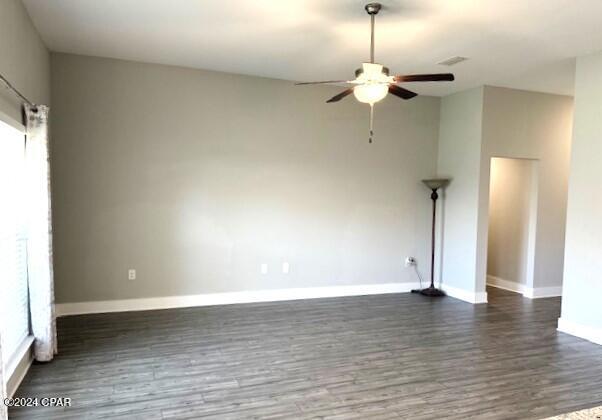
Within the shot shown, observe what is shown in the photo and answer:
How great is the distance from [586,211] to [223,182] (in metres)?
4.17

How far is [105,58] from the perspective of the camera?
4949mm

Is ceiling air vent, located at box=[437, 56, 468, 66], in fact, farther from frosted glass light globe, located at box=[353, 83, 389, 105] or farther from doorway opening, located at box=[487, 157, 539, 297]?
doorway opening, located at box=[487, 157, 539, 297]

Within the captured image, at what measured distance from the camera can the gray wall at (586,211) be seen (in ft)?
14.2

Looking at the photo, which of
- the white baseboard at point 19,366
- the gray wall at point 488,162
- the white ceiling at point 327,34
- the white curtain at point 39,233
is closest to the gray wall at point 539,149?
the gray wall at point 488,162

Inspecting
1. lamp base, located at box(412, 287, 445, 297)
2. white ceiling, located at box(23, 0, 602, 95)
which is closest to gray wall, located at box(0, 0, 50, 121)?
white ceiling, located at box(23, 0, 602, 95)

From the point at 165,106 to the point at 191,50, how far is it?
2.95 ft

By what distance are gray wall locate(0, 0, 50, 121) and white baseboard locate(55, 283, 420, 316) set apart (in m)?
2.38

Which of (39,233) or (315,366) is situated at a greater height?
(39,233)

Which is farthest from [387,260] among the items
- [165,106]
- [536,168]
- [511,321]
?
[165,106]

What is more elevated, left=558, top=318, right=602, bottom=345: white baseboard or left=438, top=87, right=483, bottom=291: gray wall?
left=438, top=87, right=483, bottom=291: gray wall

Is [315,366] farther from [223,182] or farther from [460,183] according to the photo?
[460,183]

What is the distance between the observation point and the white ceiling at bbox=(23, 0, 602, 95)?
11.3 feet

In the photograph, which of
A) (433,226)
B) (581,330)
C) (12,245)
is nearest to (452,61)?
(433,226)

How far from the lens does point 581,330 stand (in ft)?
14.6
